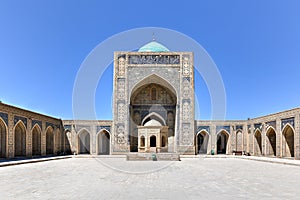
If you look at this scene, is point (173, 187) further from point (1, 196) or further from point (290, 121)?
point (290, 121)

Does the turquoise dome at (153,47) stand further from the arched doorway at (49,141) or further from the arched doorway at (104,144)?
the arched doorway at (49,141)

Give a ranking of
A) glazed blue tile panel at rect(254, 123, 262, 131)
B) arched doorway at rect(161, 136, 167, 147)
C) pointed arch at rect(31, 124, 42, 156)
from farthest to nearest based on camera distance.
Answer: arched doorway at rect(161, 136, 167, 147) < glazed blue tile panel at rect(254, 123, 262, 131) < pointed arch at rect(31, 124, 42, 156)

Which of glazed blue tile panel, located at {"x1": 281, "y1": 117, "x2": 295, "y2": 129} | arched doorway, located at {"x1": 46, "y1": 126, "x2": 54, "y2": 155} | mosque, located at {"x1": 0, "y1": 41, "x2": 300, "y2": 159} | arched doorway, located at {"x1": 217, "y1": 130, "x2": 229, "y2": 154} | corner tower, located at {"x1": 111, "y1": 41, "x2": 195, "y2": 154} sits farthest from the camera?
arched doorway, located at {"x1": 217, "y1": 130, "x2": 229, "y2": 154}

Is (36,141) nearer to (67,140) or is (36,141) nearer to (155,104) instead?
(67,140)

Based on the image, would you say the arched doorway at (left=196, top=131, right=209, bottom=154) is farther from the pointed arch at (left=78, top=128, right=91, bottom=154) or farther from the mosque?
the pointed arch at (left=78, top=128, right=91, bottom=154)

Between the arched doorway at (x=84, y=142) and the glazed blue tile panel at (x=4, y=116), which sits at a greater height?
the glazed blue tile panel at (x=4, y=116)

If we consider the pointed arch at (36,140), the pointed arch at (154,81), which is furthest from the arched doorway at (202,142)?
the pointed arch at (36,140)

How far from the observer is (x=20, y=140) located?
16.4 m

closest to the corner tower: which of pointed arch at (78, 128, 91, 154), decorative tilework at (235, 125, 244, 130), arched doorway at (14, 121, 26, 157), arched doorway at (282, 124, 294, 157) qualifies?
pointed arch at (78, 128, 91, 154)

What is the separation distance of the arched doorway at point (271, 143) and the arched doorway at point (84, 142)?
1331 cm

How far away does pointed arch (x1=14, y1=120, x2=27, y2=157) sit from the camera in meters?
16.2

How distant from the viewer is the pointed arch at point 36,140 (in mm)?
18156

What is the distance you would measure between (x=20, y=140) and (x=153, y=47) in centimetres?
1287

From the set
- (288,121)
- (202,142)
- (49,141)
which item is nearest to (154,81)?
(202,142)
